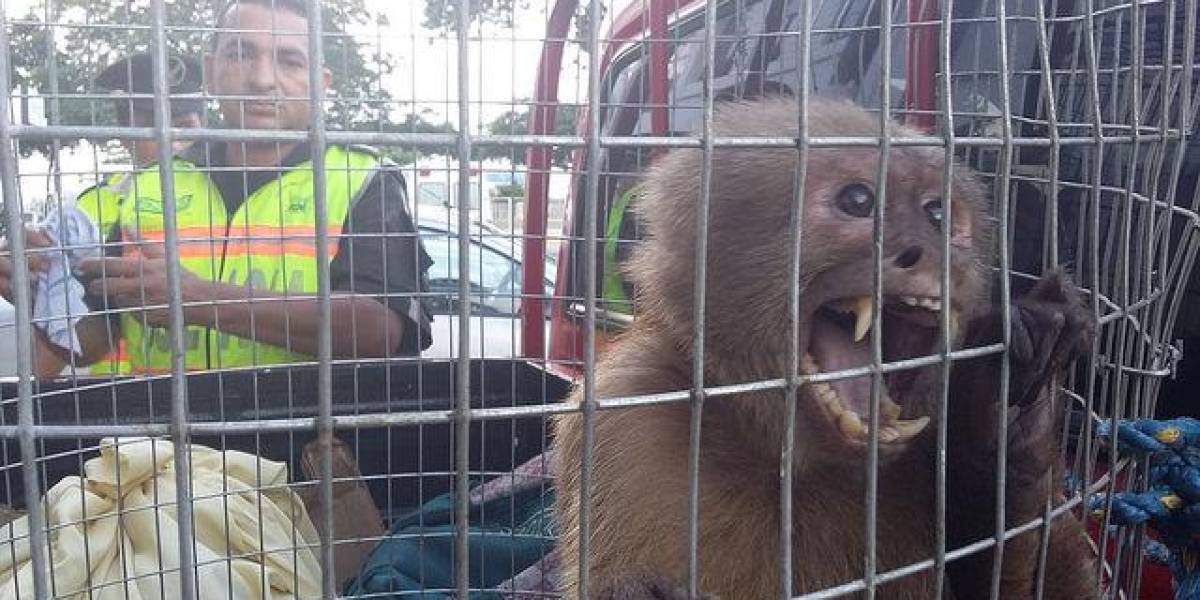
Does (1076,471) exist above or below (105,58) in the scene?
below

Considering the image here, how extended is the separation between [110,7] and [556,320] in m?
1.71

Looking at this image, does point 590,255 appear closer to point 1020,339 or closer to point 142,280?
point 1020,339

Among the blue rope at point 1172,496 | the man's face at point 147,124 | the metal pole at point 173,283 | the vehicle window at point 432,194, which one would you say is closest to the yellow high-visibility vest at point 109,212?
the man's face at point 147,124

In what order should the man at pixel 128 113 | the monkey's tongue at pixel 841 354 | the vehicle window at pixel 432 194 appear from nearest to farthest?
the monkey's tongue at pixel 841 354
the man at pixel 128 113
the vehicle window at pixel 432 194

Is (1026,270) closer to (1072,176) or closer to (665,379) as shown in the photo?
(1072,176)

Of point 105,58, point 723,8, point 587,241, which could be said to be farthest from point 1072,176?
point 105,58

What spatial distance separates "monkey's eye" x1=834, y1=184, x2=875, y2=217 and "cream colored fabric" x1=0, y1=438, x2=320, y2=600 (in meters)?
1.15

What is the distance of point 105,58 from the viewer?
101 inches

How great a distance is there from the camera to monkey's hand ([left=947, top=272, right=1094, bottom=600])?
5.36 feet

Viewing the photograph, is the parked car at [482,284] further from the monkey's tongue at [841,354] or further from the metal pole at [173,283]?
the metal pole at [173,283]

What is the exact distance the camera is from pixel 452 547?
2.83 metres

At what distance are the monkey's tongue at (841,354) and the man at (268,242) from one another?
105 cm

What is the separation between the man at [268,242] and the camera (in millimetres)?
2596

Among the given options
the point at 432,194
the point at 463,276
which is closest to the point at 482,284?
the point at 432,194
